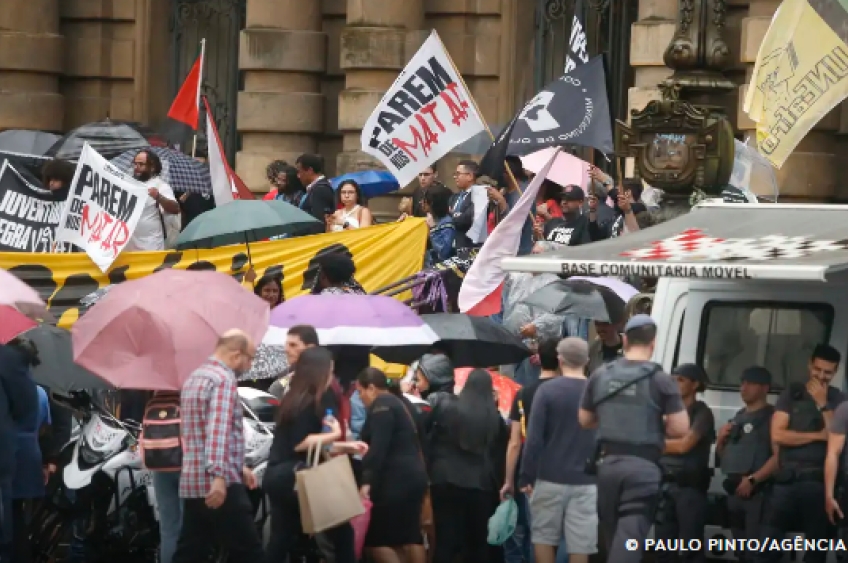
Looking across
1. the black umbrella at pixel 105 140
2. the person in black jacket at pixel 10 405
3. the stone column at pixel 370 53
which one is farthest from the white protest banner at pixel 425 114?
the person in black jacket at pixel 10 405

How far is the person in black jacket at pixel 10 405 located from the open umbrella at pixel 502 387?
2.70 m

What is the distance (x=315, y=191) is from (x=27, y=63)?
7.37 m

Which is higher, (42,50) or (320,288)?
(42,50)

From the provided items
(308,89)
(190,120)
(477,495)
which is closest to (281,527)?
(477,495)

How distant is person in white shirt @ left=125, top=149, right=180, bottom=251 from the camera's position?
18.8m

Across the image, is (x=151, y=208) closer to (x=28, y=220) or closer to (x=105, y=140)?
(x=28, y=220)

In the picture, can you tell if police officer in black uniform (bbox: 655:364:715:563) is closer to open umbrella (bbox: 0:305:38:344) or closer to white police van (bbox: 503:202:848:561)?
white police van (bbox: 503:202:848:561)

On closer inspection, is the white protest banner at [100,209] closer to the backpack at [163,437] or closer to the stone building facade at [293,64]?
the backpack at [163,437]

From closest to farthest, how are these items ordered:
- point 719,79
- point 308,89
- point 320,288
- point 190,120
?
point 320,288
point 719,79
point 190,120
point 308,89

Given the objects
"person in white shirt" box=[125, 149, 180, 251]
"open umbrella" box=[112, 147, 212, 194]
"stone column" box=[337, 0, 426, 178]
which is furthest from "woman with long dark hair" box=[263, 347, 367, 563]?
"stone column" box=[337, 0, 426, 178]

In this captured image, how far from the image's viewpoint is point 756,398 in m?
12.7

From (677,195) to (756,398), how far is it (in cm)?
Result: 467

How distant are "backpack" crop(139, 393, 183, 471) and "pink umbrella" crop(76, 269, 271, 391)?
→ 0.61 feet

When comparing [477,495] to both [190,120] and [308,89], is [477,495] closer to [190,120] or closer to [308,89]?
[190,120]
